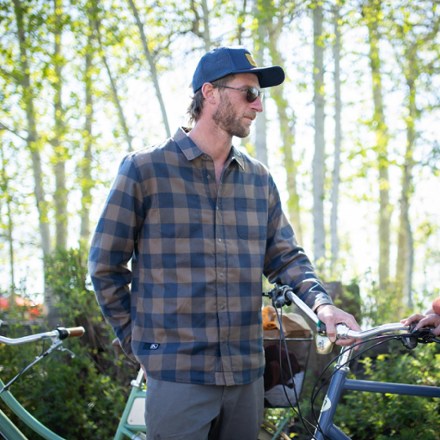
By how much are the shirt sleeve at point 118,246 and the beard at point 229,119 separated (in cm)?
45

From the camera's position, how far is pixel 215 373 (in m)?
2.81

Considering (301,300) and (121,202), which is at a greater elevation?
(121,202)

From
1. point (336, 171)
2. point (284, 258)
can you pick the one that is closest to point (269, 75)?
point (284, 258)

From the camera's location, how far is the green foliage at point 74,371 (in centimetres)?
529

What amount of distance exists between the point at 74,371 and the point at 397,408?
102 inches

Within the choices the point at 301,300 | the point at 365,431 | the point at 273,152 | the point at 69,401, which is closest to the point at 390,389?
the point at 301,300

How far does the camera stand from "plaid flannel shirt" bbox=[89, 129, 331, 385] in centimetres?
283

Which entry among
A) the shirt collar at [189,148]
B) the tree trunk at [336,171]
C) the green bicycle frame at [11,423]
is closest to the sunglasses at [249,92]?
the shirt collar at [189,148]

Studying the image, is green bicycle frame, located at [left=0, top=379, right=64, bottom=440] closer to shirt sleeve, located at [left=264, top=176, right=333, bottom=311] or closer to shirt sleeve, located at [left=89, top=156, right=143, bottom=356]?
shirt sleeve, located at [left=89, top=156, right=143, bottom=356]

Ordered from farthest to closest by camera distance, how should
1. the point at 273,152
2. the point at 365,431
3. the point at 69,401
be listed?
1. the point at 273,152
2. the point at 69,401
3. the point at 365,431

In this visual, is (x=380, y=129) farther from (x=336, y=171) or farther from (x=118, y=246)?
(x=118, y=246)

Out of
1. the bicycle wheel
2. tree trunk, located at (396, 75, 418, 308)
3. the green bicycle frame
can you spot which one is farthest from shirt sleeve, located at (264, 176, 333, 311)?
tree trunk, located at (396, 75, 418, 308)

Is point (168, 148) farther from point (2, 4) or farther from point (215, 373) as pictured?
point (2, 4)

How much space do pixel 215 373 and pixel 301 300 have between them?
1.71 ft
